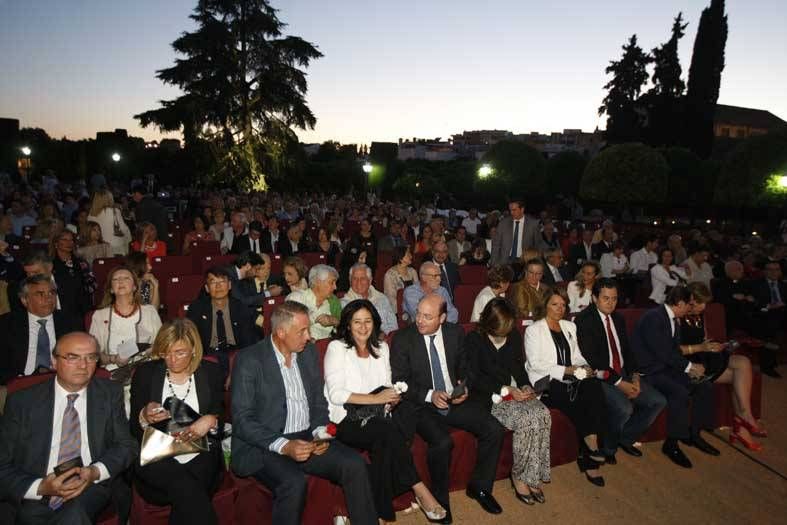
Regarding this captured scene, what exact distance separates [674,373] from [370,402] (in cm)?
296

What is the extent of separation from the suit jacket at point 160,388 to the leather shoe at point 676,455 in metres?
3.71

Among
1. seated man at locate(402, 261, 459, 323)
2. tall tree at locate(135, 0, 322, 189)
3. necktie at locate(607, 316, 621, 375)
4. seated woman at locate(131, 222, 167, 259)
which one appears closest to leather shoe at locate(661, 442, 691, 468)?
necktie at locate(607, 316, 621, 375)

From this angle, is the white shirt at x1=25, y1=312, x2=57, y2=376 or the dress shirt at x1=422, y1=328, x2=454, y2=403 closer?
the white shirt at x1=25, y1=312, x2=57, y2=376

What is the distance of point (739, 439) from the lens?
4.74 m

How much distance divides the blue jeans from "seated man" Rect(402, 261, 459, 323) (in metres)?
1.70

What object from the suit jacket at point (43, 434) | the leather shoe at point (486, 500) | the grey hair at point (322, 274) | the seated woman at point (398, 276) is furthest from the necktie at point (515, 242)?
the suit jacket at point (43, 434)

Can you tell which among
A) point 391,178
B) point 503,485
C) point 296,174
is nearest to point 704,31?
point 391,178

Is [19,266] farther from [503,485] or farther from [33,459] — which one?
[503,485]

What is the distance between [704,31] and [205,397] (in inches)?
1821

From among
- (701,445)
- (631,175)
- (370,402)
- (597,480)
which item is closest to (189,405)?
(370,402)

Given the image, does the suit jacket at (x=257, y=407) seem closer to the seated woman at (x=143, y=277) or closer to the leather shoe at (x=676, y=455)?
the seated woman at (x=143, y=277)

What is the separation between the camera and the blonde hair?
3037mm

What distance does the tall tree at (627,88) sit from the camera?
39.8 metres

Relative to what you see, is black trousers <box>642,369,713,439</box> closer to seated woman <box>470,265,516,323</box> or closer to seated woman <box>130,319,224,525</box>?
seated woman <box>470,265,516,323</box>
